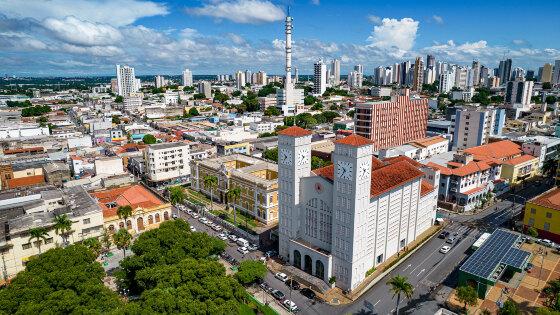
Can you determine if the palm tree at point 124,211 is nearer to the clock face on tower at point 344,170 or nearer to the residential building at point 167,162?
the residential building at point 167,162

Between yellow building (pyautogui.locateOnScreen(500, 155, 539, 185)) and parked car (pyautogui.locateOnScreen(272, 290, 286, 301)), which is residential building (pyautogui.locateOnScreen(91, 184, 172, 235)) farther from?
yellow building (pyautogui.locateOnScreen(500, 155, 539, 185))

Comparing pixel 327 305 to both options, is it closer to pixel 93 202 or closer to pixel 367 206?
pixel 367 206

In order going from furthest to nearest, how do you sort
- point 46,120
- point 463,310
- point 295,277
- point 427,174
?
point 46,120, point 427,174, point 295,277, point 463,310

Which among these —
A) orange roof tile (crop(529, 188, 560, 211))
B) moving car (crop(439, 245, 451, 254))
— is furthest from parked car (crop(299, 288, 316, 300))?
orange roof tile (crop(529, 188, 560, 211))

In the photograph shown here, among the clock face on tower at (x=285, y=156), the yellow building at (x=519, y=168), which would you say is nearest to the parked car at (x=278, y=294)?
the clock face on tower at (x=285, y=156)

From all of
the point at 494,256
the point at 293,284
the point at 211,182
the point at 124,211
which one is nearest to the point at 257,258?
the point at 293,284

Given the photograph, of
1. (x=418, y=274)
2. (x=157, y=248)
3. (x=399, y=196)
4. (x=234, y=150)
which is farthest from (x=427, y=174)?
(x=234, y=150)
